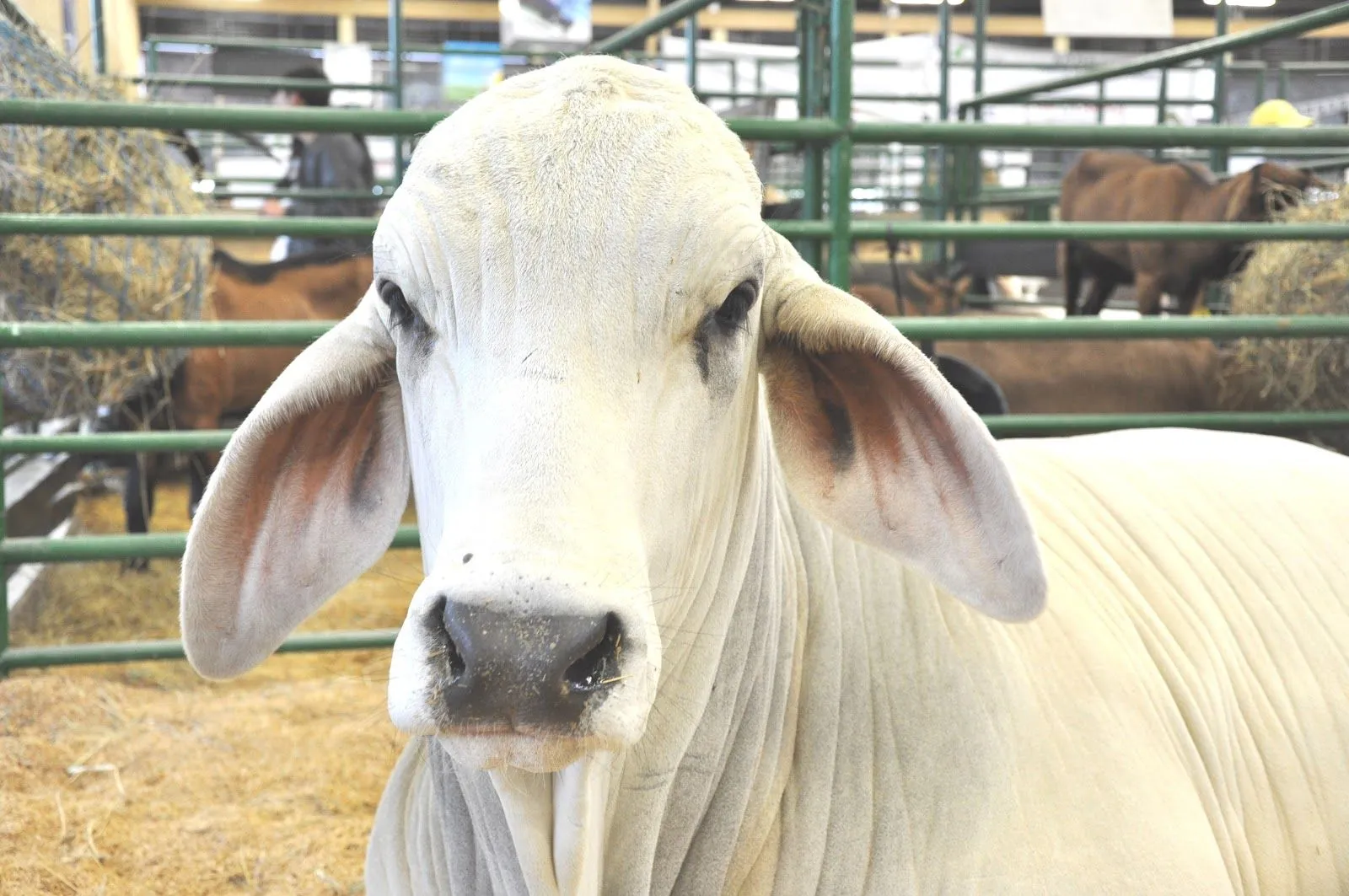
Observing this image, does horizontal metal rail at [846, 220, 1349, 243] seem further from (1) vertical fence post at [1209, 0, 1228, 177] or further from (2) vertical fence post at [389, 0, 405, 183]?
(2) vertical fence post at [389, 0, 405, 183]

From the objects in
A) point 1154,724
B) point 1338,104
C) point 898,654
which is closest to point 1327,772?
point 1154,724

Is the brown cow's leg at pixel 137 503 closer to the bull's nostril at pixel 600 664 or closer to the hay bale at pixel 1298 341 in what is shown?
the hay bale at pixel 1298 341

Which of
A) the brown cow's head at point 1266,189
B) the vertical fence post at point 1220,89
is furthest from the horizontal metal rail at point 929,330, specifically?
the vertical fence post at point 1220,89

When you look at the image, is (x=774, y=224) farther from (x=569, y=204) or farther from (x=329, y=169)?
(x=329, y=169)

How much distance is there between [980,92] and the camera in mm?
7688

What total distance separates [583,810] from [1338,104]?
17976 millimetres

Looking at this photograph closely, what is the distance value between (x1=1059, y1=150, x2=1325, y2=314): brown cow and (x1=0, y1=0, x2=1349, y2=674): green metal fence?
2.19 metres

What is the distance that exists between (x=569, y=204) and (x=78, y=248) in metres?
3.64

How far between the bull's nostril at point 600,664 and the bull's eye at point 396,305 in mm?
532

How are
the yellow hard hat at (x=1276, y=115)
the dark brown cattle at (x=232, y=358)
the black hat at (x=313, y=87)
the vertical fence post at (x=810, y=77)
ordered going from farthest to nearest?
1. the black hat at (x=313, y=87)
2. the yellow hard hat at (x=1276, y=115)
3. the dark brown cattle at (x=232, y=358)
4. the vertical fence post at (x=810, y=77)

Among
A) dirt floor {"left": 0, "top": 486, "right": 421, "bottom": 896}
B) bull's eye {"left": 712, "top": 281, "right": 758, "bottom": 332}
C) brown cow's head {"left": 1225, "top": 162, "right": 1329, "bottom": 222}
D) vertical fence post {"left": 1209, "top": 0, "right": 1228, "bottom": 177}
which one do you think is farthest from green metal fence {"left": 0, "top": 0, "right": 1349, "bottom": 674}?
vertical fence post {"left": 1209, "top": 0, "right": 1228, "bottom": 177}

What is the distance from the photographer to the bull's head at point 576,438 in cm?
125

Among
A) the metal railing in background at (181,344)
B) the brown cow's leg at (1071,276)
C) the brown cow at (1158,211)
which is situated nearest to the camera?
the metal railing in background at (181,344)

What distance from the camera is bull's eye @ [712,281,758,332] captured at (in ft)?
5.16
